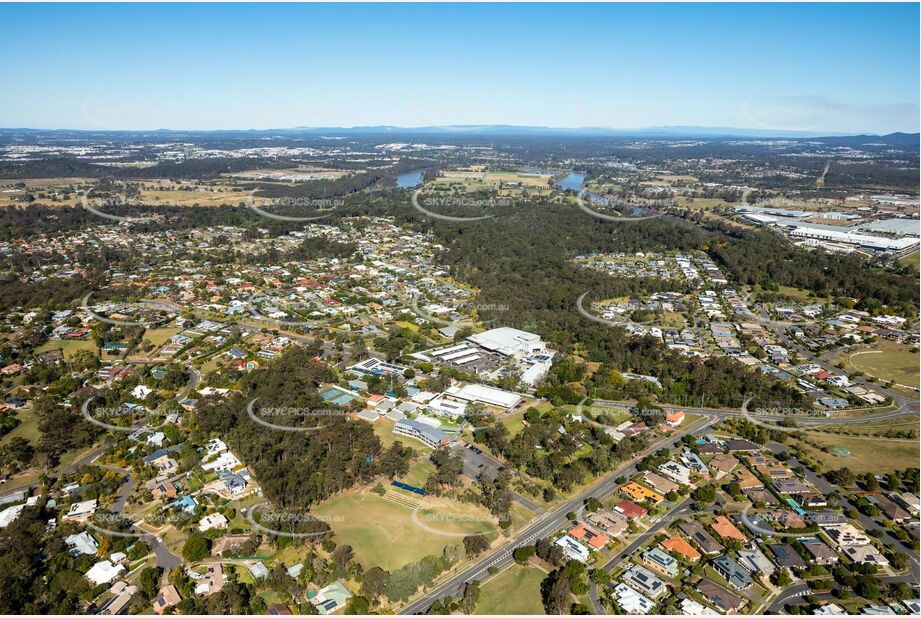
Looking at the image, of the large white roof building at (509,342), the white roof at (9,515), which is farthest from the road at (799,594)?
the white roof at (9,515)

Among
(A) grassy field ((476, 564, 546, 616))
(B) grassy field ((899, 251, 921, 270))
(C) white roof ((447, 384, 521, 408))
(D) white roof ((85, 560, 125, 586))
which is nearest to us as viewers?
(A) grassy field ((476, 564, 546, 616))

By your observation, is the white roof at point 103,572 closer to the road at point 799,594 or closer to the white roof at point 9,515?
the white roof at point 9,515

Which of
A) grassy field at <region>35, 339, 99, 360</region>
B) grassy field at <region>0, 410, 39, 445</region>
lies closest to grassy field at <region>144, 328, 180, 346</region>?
grassy field at <region>35, 339, 99, 360</region>

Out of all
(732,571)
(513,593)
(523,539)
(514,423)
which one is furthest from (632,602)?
(514,423)

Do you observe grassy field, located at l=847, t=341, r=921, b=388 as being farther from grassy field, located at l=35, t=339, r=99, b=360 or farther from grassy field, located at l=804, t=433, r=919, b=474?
grassy field, located at l=35, t=339, r=99, b=360

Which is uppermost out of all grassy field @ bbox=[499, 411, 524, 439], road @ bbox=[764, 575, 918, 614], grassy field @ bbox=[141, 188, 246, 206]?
grassy field @ bbox=[141, 188, 246, 206]

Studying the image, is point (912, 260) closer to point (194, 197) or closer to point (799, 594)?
point (799, 594)
